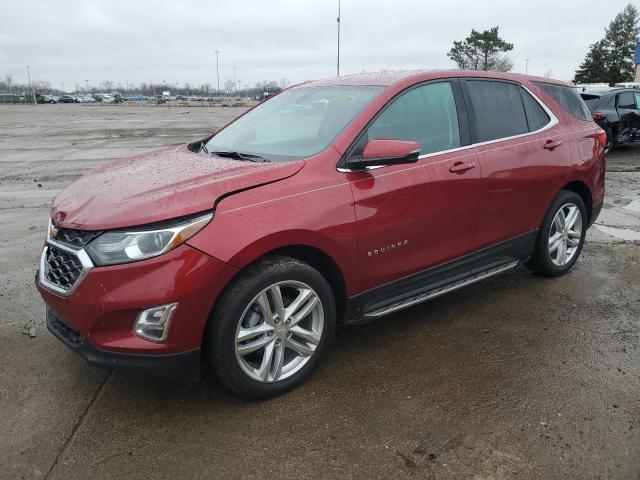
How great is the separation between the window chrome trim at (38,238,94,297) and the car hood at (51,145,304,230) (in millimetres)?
119

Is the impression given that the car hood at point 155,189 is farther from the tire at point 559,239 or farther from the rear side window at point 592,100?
the rear side window at point 592,100

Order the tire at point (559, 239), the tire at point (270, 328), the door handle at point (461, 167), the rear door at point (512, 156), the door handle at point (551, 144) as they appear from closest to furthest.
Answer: the tire at point (270, 328)
the door handle at point (461, 167)
the rear door at point (512, 156)
the door handle at point (551, 144)
the tire at point (559, 239)

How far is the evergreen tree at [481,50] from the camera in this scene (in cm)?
6081

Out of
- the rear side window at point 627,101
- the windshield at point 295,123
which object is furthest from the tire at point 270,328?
the rear side window at point 627,101

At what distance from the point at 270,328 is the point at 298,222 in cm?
58

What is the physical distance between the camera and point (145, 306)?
2.59 meters

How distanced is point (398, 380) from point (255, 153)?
165 cm

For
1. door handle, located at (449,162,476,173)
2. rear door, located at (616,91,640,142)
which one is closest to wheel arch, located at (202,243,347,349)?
door handle, located at (449,162,476,173)

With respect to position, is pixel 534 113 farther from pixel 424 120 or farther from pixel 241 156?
pixel 241 156

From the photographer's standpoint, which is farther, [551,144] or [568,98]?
[568,98]

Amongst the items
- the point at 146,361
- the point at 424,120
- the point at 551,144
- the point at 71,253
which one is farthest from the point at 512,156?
the point at 71,253

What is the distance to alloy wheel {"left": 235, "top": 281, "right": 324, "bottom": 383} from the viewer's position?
291 centimetres

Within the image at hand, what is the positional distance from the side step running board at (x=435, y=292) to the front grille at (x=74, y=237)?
1.64m

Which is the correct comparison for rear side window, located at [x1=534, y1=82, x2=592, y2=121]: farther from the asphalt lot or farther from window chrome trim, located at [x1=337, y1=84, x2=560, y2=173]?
the asphalt lot
